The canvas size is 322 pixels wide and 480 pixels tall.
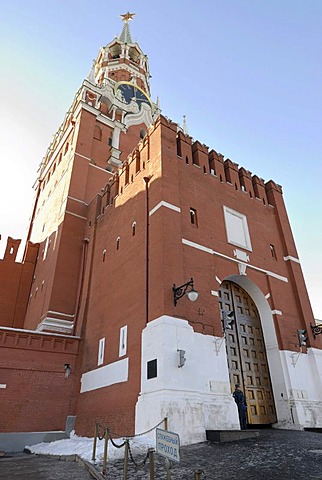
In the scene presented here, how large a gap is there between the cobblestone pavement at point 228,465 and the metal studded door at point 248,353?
300 cm

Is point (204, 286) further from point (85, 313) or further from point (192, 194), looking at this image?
point (85, 313)

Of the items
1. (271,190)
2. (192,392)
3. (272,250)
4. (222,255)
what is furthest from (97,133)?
(192,392)

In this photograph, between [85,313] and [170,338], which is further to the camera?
[85,313]

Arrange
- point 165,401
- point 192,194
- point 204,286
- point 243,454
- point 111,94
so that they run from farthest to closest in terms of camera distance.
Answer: point 111,94 < point 192,194 < point 204,286 < point 165,401 < point 243,454

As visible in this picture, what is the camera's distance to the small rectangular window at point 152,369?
10070 mm

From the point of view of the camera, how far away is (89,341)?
15.4 meters

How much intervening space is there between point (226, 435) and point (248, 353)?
15.0 ft

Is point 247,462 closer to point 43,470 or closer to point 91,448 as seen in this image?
point 91,448

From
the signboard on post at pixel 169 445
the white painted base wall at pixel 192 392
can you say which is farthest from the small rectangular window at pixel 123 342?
the signboard on post at pixel 169 445

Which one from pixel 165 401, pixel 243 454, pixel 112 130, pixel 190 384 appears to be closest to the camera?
pixel 243 454

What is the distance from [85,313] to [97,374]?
Answer: 369cm

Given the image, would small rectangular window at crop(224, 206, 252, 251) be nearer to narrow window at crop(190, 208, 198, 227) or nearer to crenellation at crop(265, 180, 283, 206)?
narrow window at crop(190, 208, 198, 227)

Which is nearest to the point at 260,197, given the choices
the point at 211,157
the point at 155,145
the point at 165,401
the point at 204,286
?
the point at 211,157

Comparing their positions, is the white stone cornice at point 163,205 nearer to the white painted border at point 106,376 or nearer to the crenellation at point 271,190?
the white painted border at point 106,376
